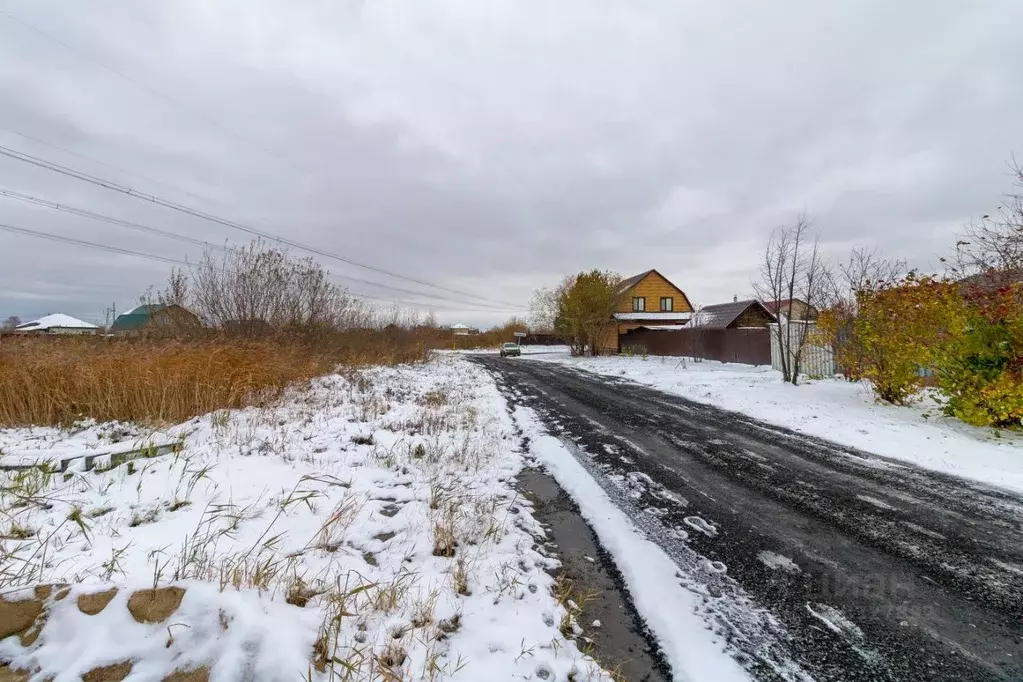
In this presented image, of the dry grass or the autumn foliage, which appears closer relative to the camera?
the dry grass

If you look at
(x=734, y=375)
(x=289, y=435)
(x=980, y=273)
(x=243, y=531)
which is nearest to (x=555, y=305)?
(x=734, y=375)

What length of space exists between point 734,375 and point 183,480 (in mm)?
17489

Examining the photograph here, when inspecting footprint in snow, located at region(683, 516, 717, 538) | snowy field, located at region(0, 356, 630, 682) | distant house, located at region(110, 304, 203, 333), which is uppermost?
distant house, located at region(110, 304, 203, 333)

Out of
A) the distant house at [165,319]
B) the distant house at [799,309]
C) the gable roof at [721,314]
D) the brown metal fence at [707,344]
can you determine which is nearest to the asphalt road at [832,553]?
the distant house at [799,309]

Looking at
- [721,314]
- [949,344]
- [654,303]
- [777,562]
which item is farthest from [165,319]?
[654,303]

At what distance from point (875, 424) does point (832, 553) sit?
6.14m

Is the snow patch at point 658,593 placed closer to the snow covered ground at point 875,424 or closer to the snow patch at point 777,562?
the snow patch at point 777,562

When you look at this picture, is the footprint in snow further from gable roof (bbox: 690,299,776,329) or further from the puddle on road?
gable roof (bbox: 690,299,776,329)

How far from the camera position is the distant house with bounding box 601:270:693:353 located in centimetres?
4078

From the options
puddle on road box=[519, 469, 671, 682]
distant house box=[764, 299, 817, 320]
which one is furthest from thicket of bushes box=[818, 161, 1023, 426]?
puddle on road box=[519, 469, 671, 682]

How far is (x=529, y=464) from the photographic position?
6320 millimetres

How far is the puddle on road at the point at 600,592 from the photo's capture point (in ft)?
8.03

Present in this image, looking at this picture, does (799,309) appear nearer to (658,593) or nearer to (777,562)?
(777,562)

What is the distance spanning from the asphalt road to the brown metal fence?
15556mm
